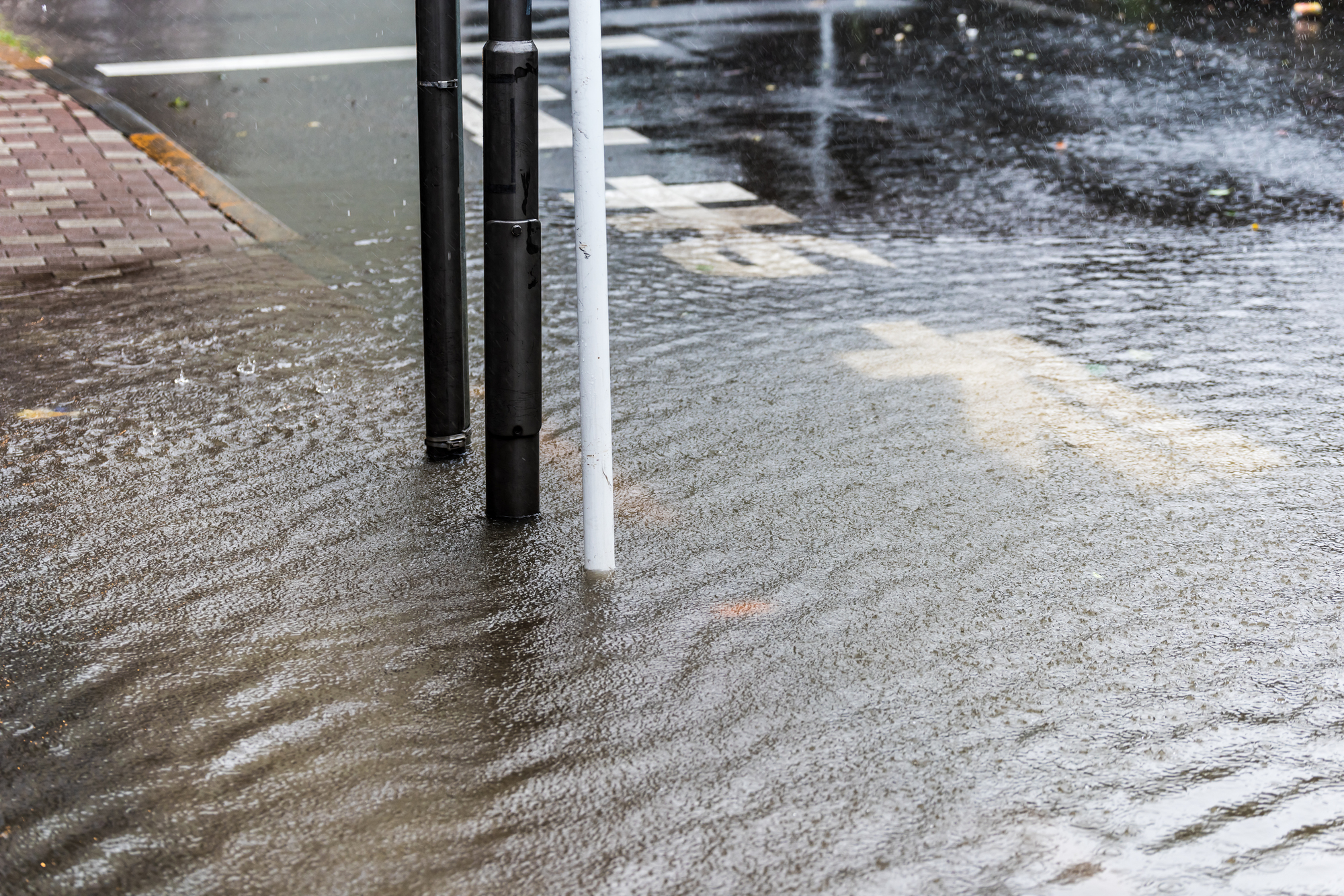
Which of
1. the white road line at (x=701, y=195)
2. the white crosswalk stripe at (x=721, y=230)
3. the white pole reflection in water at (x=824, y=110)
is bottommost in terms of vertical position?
the white crosswalk stripe at (x=721, y=230)

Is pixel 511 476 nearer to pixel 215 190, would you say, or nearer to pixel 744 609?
pixel 744 609

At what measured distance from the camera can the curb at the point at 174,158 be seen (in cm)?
783

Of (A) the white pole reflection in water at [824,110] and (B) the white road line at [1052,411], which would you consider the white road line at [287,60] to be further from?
(B) the white road line at [1052,411]

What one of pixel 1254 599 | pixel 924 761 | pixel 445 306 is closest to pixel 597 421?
pixel 445 306

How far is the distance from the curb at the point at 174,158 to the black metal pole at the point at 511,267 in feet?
12.6

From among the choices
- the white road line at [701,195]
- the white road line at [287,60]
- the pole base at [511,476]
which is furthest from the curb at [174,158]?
the pole base at [511,476]

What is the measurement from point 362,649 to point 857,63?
10607 millimetres

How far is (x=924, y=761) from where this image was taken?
3.08m

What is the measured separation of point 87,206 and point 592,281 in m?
5.14

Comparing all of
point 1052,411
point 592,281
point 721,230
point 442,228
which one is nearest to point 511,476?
point 592,281

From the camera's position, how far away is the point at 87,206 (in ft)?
25.9

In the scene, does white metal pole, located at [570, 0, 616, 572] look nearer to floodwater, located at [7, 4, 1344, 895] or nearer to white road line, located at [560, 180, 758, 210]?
floodwater, located at [7, 4, 1344, 895]

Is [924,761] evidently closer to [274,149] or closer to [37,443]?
[37,443]

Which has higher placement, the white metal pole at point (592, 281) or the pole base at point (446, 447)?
the white metal pole at point (592, 281)
